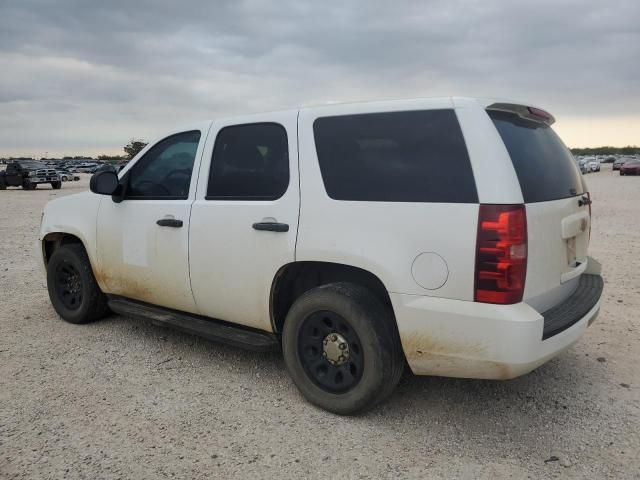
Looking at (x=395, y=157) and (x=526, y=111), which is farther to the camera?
(x=526, y=111)

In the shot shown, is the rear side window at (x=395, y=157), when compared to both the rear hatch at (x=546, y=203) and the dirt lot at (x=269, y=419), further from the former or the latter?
the dirt lot at (x=269, y=419)

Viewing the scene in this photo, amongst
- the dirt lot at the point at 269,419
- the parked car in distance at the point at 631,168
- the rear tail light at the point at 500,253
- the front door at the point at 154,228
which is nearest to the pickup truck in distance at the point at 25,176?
the dirt lot at the point at 269,419

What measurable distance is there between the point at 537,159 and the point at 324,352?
1.74 m

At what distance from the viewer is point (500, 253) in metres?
2.64

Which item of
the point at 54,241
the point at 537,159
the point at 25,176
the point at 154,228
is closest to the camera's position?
the point at 537,159

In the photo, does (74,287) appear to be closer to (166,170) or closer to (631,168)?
(166,170)

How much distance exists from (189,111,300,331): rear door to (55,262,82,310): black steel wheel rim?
5.85 feet

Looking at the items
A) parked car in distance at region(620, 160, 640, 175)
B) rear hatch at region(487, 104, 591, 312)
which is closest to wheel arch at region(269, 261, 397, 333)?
rear hatch at region(487, 104, 591, 312)

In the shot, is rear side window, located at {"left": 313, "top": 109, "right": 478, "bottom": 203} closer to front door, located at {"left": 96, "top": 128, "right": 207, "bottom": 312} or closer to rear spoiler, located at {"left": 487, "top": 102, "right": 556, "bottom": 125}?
rear spoiler, located at {"left": 487, "top": 102, "right": 556, "bottom": 125}

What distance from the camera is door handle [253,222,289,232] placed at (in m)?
3.34

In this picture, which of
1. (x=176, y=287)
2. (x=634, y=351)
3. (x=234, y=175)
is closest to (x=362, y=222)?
(x=234, y=175)

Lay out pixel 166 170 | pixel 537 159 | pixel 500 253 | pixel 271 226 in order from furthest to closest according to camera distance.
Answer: pixel 166 170
pixel 271 226
pixel 537 159
pixel 500 253

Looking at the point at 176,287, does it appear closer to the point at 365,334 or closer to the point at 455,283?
the point at 365,334

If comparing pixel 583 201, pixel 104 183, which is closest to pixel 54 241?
pixel 104 183
